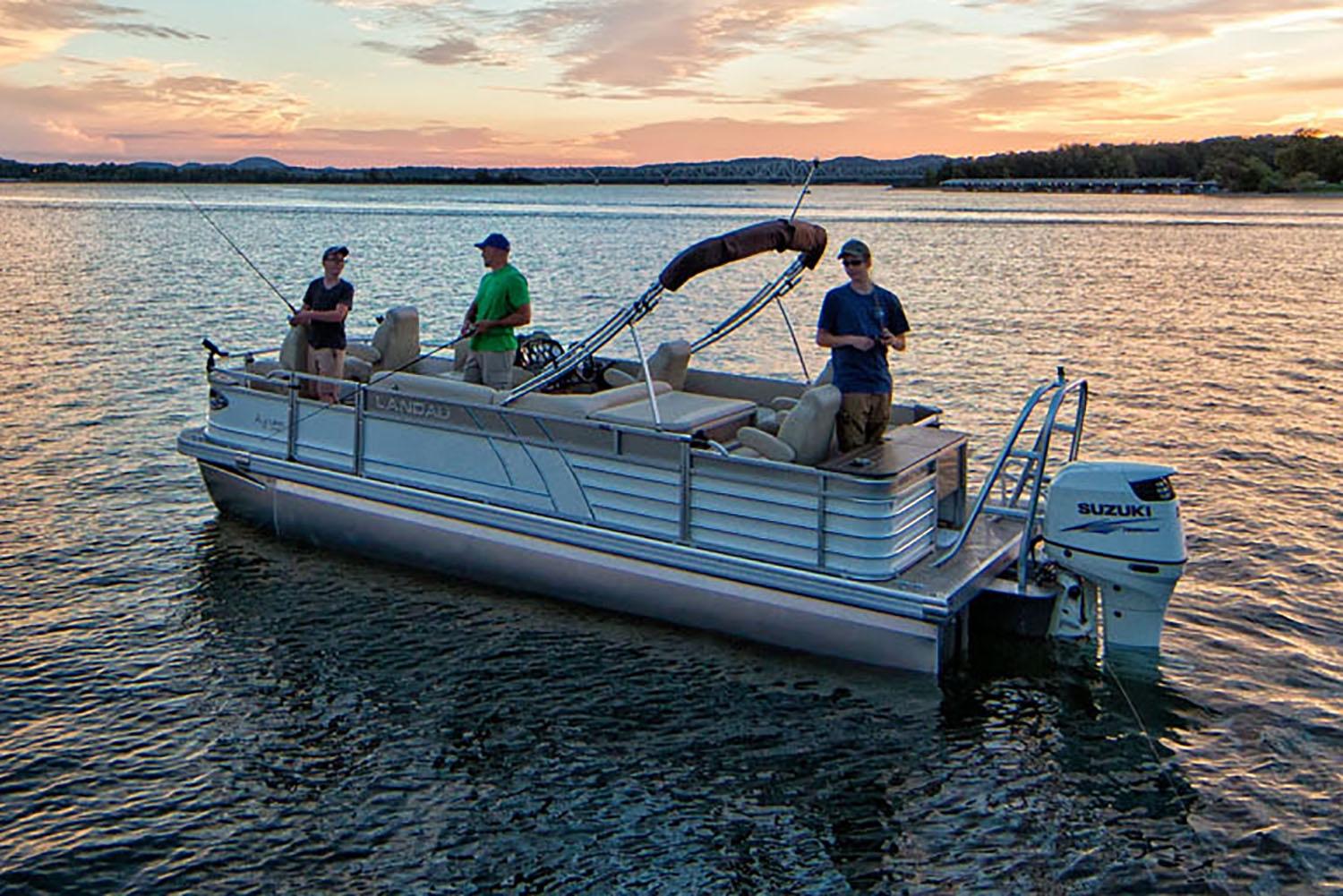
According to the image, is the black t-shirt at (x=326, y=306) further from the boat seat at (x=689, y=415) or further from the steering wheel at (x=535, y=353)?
the boat seat at (x=689, y=415)

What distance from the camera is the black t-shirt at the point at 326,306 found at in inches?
443

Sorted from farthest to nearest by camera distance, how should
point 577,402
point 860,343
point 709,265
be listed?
point 577,402 → point 709,265 → point 860,343

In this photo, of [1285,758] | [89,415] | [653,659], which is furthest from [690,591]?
[89,415]

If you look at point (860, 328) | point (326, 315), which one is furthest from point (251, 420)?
point (860, 328)

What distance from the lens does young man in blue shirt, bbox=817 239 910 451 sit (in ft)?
28.8

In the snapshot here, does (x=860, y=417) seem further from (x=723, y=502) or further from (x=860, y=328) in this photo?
(x=723, y=502)

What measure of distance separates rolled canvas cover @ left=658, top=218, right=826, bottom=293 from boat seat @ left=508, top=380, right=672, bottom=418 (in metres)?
1.20

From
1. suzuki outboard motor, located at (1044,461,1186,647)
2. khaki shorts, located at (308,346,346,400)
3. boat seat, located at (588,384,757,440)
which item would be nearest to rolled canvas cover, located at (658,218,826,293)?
boat seat, located at (588,384,757,440)

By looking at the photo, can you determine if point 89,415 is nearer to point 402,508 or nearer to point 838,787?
point 402,508

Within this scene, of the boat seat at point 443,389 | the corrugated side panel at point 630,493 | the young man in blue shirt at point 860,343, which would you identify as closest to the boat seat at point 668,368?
the boat seat at point 443,389

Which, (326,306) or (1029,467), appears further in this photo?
(326,306)

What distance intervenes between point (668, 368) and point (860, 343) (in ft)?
7.98

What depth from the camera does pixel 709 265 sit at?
881 cm

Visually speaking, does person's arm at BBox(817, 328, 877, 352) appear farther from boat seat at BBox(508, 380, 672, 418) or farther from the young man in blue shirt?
boat seat at BBox(508, 380, 672, 418)
